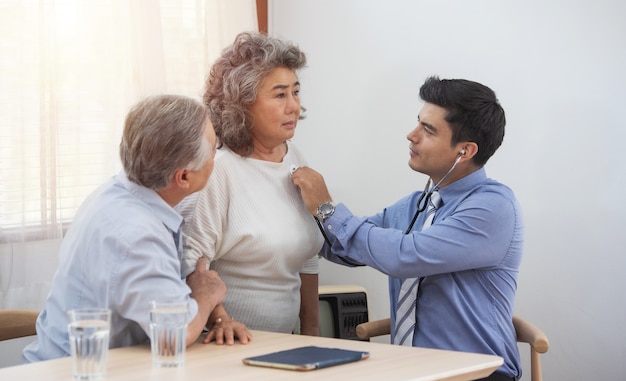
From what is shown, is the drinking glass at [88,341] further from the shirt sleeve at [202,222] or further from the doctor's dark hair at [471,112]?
the doctor's dark hair at [471,112]

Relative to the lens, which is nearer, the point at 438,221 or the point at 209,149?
the point at 209,149

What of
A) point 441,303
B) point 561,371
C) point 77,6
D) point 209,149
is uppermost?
point 77,6

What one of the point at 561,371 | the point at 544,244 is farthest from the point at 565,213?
the point at 561,371

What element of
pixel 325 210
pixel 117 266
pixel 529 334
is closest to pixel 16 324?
pixel 117 266

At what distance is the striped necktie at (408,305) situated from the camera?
257 centimetres

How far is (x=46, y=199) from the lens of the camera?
3.12 m

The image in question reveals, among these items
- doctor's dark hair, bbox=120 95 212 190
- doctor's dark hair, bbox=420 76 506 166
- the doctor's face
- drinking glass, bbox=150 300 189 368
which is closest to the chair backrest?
doctor's dark hair, bbox=120 95 212 190

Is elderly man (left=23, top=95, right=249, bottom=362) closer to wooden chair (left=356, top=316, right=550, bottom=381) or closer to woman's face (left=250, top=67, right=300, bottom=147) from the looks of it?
woman's face (left=250, top=67, right=300, bottom=147)

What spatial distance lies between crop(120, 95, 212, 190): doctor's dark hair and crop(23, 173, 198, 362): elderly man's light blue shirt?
0.06 meters

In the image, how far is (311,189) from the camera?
8.38ft

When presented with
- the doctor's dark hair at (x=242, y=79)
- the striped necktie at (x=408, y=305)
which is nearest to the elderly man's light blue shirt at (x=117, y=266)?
the doctor's dark hair at (x=242, y=79)

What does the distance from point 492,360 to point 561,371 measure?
1495 mm

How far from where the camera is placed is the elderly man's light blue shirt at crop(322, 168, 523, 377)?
2.45 metres

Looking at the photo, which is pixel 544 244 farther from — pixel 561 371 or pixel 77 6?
pixel 77 6
